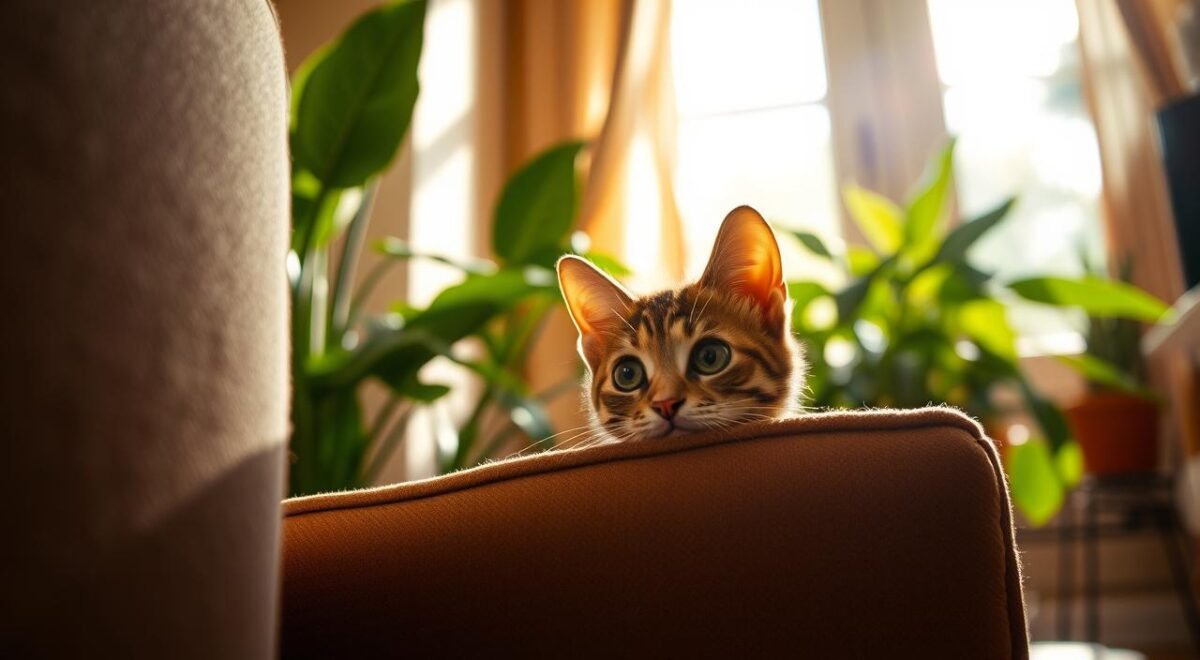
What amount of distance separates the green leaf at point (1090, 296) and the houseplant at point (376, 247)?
1.00 m

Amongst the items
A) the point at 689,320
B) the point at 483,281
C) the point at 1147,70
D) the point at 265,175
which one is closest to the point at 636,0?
the point at 1147,70

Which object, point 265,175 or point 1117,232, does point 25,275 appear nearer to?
point 265,175

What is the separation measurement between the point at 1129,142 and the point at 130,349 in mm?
3047

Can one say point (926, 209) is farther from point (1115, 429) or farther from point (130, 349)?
point (130, 349)

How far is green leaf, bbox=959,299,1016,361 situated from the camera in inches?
83.2

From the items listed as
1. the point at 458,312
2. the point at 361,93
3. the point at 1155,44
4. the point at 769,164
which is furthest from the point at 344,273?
the point at 1155,44

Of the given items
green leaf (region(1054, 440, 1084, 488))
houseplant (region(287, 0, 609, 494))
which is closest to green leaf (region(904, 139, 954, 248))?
green leaf (region(1054, 440, 1084, 488))

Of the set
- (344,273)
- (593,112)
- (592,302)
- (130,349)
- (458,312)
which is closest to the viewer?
(130,349)

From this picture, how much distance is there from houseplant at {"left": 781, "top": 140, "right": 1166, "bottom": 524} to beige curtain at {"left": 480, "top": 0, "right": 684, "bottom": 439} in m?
0.66

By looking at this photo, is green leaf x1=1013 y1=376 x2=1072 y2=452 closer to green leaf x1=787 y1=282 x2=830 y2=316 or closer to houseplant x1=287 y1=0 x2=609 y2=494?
green leaf x1=787 y1=282 x2=830 y2=316

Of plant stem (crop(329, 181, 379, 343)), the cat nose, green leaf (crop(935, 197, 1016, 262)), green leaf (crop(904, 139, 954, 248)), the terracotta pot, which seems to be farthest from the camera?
the terracotta pot

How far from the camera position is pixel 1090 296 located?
1.80 meters

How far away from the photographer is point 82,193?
31 cm

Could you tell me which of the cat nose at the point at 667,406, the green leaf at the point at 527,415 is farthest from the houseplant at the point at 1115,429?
the cat nose at the point at 667,406
